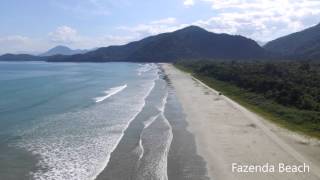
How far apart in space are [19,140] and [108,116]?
12680mm

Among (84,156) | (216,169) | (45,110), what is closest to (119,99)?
(45,110)

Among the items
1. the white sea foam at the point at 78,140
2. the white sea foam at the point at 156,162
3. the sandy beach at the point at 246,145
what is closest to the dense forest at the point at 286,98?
the sandy beach at the point at 246,145

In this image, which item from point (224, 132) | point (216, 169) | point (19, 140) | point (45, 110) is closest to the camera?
point (216, 169)

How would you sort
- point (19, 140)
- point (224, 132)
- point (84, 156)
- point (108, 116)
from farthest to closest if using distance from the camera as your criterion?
point (108, 116)
point (224, 132)
point (19, 140)
point (84, 156)

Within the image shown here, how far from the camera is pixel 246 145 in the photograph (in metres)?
30.6

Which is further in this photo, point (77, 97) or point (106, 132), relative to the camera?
point (77, 97)

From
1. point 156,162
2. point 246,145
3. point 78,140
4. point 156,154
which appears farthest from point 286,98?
point 156,162

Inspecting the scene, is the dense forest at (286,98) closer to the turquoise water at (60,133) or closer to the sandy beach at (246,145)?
the sandy beach at (246,145)

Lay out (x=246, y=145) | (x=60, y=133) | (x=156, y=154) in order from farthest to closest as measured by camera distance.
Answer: (x=60, y=133), (x=246, y=145), (x=156, y=154)

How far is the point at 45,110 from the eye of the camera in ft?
157

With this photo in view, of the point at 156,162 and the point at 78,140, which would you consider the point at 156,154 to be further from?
the point at 78,140

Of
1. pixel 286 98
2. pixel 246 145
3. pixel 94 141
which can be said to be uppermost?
pixel 286 98

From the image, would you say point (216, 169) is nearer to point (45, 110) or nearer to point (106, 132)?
point (106, 132)

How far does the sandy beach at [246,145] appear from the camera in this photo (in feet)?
79.4
